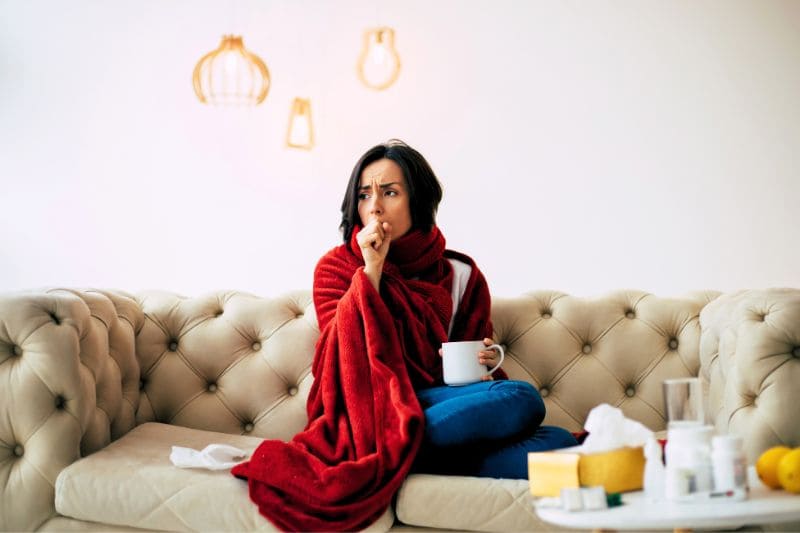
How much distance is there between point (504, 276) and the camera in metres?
2.77

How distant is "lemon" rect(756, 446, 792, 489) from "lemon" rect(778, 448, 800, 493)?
0.02m

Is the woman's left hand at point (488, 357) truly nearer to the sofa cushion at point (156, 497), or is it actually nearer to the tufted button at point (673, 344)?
the sofa cushion at point (156, 497)

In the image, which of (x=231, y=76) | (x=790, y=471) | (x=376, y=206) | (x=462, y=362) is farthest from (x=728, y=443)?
(x=231, y=76)

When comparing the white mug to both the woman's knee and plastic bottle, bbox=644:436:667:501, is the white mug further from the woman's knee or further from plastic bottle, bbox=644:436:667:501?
plastic bottle, bbox=644:436:667:501

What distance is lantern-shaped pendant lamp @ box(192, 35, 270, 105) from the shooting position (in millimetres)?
2822

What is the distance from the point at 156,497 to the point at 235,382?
0.54 metres

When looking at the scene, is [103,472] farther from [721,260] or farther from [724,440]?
[721,260]

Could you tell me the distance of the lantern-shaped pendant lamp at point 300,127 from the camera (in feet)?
9.57

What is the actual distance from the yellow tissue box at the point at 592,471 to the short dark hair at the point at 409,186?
3.49ft

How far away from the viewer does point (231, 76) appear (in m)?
2.82

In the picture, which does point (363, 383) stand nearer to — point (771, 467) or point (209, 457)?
point (209, 457)

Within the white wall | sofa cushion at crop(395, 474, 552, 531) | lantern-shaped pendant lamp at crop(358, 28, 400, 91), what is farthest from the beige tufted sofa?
lantern-shaped pendant lamp at crop(358, 28, 400, 91)

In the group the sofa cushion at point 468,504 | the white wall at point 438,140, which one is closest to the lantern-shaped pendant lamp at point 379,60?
the white wall at point 438,140

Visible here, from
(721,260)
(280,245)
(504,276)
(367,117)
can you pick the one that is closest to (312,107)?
(367,117)
